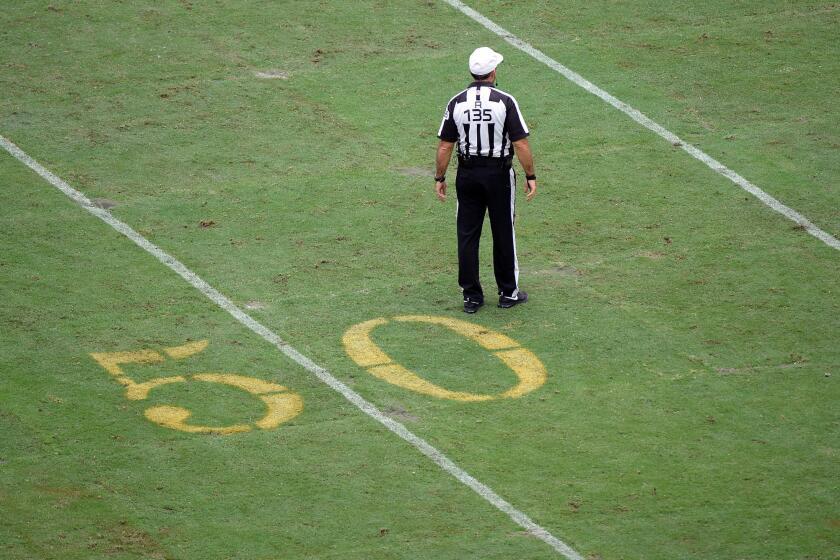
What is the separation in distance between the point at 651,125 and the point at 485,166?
4345 millimetres

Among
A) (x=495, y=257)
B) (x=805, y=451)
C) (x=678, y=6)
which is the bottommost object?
(x=805, y=451)

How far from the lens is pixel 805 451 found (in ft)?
30.6

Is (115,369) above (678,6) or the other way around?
the other way around

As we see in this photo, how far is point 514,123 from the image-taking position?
11203 millimetres

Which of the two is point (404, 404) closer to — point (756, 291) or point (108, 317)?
point (108, 317)

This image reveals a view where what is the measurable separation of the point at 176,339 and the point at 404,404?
6.61ft

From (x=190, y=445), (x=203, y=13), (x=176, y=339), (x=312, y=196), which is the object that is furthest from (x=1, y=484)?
(x=203, y=13)

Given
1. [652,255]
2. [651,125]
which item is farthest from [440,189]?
[651,125]

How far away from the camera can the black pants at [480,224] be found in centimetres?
1140

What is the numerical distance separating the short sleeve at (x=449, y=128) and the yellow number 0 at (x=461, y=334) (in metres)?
1.43

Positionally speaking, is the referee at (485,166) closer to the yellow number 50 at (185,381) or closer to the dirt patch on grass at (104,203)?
the yellow number 50 at (185,381)

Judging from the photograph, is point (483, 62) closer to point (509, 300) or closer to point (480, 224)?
point (480, 224)

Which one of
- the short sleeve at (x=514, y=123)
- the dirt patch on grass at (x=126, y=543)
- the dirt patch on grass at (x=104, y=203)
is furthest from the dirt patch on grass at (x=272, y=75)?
the dirt patch on grass at (x=126, y=543)

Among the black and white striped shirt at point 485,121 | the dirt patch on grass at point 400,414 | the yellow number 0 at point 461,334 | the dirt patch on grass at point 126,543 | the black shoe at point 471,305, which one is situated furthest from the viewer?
the black shoe at point 471,305
